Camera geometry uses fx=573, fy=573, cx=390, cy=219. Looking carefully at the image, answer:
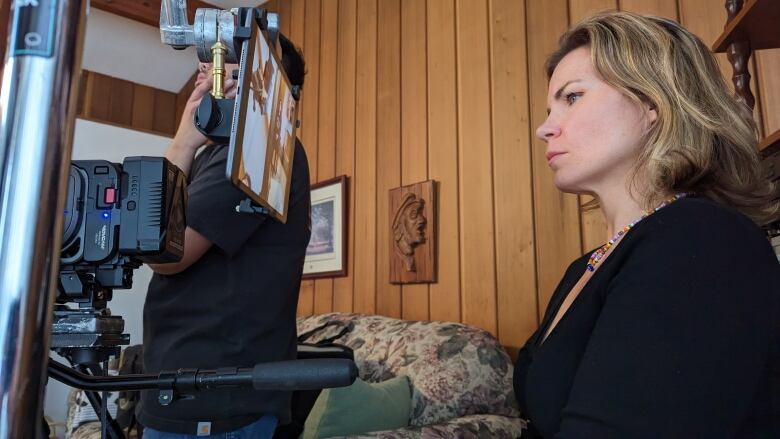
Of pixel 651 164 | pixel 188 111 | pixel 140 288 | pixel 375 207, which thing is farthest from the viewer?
pixel 140 288

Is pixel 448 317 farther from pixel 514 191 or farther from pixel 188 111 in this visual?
pixel 188 111

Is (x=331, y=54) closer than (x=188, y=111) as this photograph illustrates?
No

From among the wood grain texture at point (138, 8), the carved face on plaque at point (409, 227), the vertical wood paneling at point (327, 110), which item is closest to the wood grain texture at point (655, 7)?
the carved face on plaque at point (409, 227)

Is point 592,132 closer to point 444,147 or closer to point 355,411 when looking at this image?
point 355,411

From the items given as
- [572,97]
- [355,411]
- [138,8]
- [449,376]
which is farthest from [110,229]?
[138,8]

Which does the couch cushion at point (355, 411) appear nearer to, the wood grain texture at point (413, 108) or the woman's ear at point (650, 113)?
the wood grain texture at point (413, 108)

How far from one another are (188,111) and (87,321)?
25.8 inches

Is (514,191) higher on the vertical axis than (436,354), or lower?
higher

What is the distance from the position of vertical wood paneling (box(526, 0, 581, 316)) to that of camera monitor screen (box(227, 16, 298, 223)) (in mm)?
1297

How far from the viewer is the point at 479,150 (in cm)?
235

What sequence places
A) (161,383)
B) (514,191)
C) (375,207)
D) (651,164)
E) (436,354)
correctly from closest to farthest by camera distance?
(161,383) → (651,164) → (436,354) → (514,191) → (375,207)

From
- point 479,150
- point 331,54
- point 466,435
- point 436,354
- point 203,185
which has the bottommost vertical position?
point 466,435

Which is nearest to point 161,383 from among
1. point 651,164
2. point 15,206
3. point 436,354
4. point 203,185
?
point 15,206

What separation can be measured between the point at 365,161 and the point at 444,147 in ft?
1.87
